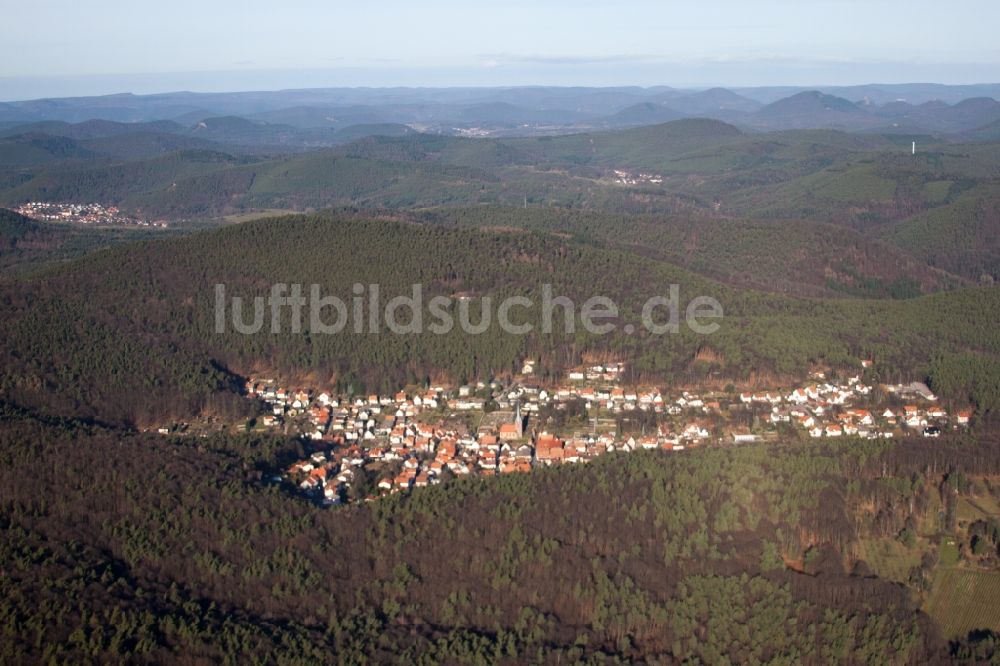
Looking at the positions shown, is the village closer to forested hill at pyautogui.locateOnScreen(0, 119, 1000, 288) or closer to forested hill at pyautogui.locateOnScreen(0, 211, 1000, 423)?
forested hill at pyautogui.locateOnScreen(0, 211, 1000, 423)

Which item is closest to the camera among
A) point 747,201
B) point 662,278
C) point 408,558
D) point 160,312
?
point 408,558

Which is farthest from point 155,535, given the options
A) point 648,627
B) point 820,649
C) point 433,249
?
point 433,249

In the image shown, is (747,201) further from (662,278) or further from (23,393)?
(23,393)

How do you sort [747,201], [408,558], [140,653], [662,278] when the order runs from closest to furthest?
[140,653] < [408,558] < [662,278] < [747,201]

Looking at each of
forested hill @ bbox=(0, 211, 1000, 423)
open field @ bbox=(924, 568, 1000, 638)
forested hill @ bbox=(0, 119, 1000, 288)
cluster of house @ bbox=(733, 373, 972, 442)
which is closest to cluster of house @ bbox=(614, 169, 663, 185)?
forested hill @ bbox=(0, 119, 1000, 288)

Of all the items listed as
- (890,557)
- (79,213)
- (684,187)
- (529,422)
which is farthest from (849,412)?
(79,213)

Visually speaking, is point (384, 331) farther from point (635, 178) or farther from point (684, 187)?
point (635, 178)
